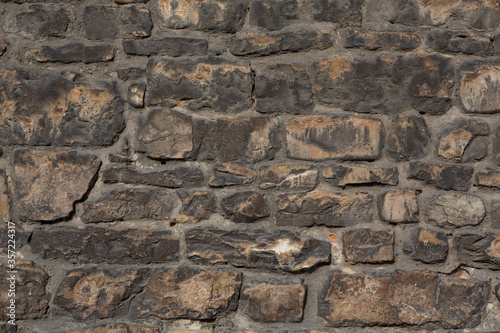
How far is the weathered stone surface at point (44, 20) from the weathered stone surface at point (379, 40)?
1.21 meters

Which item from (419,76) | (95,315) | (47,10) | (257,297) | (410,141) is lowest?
(95,315)

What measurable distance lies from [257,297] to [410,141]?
36.3 inches

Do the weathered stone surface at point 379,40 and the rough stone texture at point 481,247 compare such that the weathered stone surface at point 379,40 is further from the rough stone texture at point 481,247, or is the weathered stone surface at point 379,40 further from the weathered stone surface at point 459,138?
the rough stone texture at point 481,247

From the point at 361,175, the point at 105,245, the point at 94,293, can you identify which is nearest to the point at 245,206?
the point at 361,175

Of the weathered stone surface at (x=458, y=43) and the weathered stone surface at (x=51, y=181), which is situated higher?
the weathered stone surface at (x=458, y=43)

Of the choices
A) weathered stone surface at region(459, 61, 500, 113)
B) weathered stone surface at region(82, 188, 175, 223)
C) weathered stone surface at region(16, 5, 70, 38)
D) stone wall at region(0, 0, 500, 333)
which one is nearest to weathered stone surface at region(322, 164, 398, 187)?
stone wall at region(0, 0, 500, 333)

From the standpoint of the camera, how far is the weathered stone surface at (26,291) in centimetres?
159

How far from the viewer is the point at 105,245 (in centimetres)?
160

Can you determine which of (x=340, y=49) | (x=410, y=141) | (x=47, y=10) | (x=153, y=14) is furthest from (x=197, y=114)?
(x=410, y=141)

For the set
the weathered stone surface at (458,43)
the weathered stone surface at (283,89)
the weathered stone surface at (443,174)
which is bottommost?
the weathered stone surface at (443,174)

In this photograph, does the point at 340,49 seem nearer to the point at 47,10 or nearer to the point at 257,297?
the point at 257,297

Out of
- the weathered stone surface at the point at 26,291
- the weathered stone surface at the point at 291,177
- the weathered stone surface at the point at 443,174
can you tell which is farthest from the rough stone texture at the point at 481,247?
the weathered stone surface at the point at 26,291

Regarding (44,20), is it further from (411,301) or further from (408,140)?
(411,301)

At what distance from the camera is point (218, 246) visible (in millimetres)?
1590
